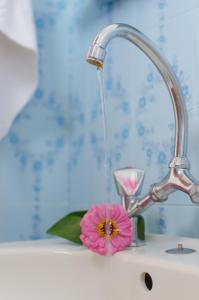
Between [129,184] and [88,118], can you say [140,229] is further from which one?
[88,118]

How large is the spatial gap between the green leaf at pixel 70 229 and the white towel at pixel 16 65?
0.32 meters

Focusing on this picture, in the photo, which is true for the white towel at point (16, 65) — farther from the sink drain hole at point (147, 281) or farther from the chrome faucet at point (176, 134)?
the sink drain hole at point (147, 281)

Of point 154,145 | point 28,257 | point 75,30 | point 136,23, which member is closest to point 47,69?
point 75,30

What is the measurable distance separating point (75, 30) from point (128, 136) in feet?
1.33

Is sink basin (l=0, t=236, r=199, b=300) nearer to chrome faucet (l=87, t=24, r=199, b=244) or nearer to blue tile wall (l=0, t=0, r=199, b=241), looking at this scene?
chrome faucet (l=87, t=24, r=199, b=244)

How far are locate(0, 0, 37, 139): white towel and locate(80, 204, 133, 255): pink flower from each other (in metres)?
0.39

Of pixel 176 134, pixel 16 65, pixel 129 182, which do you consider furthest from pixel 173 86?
pixel 16 65

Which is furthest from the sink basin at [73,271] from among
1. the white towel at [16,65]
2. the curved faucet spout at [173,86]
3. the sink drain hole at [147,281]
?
the white towel at [16,65]

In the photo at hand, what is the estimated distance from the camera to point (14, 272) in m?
0.76

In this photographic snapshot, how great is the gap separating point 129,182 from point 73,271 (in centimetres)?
18

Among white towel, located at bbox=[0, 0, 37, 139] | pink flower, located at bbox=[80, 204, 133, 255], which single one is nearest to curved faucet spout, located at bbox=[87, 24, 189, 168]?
pink flower, located at bbox=[80, 204, 133, 255]

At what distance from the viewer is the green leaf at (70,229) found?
0.79m

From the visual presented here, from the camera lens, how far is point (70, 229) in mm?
792

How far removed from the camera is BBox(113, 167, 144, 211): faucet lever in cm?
78
